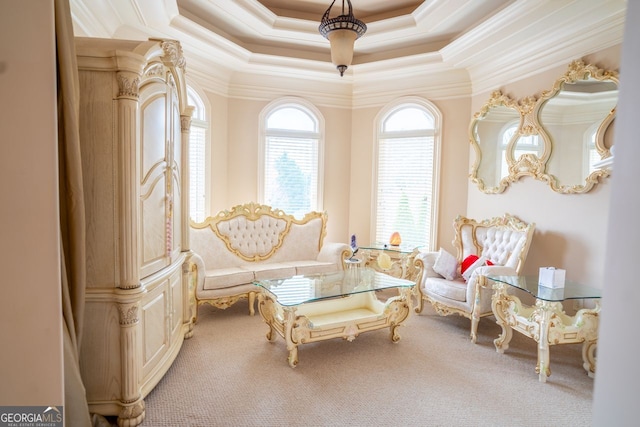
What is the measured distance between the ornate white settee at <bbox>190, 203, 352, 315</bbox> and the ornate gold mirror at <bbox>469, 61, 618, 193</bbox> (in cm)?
234

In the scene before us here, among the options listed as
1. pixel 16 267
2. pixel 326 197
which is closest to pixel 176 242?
pixel 16 267

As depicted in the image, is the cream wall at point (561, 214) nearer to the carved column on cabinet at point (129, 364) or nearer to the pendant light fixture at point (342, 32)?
the pendant light fixture at point (342, 32)

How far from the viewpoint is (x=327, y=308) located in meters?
3.60

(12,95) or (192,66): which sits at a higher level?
(192,66)

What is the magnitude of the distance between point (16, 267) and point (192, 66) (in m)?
4.26

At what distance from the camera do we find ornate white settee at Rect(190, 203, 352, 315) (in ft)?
13.7

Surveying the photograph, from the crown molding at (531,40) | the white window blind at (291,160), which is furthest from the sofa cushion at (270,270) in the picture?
the crown molding at (531,40)

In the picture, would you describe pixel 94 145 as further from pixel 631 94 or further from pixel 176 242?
pixel 631 94

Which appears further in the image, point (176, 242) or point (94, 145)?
point (176, 242)

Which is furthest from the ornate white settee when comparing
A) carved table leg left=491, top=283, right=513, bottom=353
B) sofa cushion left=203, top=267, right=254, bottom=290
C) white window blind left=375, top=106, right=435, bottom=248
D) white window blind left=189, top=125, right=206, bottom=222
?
carved table leg left=491, top=283, right=513, bottom=353

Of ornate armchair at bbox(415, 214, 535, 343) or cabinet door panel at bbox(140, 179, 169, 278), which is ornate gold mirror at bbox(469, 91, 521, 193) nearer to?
ornate armchair at bbox(415, 214, 535, 343)

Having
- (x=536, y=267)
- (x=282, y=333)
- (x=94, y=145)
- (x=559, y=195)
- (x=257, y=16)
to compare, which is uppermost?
(x=257, y=16)

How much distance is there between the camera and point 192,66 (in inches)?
184

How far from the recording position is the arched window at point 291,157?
5.54 m
